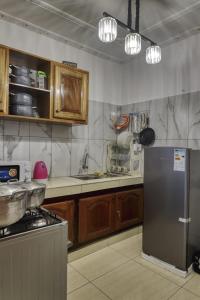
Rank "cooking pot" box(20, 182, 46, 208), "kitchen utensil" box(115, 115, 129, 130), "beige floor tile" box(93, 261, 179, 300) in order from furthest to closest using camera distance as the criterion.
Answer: "kitchen utensil" box(115, 115, 129, 130), "beige floor tile" box(93, 261, 179, 300), "cooking pot" box(20, 182, 46, 208)

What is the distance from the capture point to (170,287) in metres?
1.85

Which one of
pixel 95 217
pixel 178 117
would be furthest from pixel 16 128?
pixel 178 117

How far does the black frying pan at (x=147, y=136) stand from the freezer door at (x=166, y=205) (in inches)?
29.4

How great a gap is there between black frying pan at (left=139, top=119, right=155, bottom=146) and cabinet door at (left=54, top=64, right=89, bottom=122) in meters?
0.93

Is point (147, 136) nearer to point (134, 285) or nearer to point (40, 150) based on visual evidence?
point (40, 150)

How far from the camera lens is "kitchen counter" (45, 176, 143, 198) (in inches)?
81.5

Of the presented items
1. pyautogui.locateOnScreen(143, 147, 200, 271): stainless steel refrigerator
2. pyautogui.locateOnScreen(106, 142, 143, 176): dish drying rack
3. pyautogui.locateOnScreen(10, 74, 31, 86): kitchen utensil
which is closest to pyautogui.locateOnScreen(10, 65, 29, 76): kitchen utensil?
pyautogui.locateOnScreen(10, 74, 31, 86): kitchen utensil

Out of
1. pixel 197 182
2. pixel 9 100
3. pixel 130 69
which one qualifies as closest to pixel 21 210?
pixel 9 100

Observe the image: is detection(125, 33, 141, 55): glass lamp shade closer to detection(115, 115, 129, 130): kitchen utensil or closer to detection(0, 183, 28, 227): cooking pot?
detection(0, 183, 28, 227): cooking pot

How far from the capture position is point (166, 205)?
2.13 metres

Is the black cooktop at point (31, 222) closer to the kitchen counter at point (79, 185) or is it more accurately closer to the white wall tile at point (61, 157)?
the kitchen counter at point (79, 185)

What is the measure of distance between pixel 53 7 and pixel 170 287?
2915mm

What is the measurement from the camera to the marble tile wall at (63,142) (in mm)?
2377

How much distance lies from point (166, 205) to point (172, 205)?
7 cm
